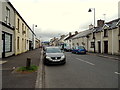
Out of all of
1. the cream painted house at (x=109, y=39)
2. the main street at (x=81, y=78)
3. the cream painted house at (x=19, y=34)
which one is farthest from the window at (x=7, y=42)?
the cream painted house at (x=109, y=39)

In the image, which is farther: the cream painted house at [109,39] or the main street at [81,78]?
the cream painted house at [109,39]

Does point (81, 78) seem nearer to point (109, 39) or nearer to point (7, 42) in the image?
point (7, 42)

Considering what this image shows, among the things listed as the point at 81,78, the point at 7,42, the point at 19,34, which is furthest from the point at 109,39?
the point at 81,78

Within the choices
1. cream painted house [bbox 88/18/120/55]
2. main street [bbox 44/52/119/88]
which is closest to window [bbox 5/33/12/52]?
main street [bbox 44/52/119/88]

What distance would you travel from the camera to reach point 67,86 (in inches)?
209

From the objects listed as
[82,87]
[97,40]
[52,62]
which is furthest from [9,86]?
[97,40]

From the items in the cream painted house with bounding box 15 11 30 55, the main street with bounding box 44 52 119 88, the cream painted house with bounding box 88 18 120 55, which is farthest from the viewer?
the cream painted house with bounding box 88 18 120 55

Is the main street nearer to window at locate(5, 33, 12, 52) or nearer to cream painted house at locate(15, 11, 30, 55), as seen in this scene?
window at locate(5, 33, 12, 52)

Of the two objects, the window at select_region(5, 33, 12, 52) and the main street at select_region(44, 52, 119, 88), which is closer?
the main street at select_region(44, 52, 119, 88)

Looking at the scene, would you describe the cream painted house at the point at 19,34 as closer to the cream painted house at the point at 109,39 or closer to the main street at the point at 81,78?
the main street at the point at 81,78

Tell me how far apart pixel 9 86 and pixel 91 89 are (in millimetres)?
3170

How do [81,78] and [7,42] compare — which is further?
[7,42]

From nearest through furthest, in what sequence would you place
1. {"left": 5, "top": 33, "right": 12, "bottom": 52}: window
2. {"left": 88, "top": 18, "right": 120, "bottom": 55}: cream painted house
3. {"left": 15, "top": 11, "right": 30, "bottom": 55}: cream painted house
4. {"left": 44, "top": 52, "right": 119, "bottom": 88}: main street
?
1. {"left": 44, "top": 52, "right": 119, "bottom": 88}: main street
2. {"left": 5, "top": 33, "right": 12, "bottom": 52}: window
3. {"left": 15, "top": 11, "right": 30, "bottom": 55}: cream painted house
4. {"left": 88, "top": 18, "right": 120, "bottom": 55}: cream painted house

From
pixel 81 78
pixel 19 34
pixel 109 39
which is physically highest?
pixel 19 34
